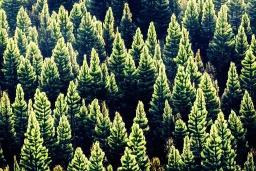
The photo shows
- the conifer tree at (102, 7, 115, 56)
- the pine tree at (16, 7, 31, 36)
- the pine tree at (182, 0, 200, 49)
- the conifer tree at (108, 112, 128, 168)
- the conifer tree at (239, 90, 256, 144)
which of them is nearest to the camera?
the conifer tree at (108, 112, 128, 168)

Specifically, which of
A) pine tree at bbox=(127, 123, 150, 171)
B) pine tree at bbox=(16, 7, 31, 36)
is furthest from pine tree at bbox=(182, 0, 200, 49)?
pine tree at bbox=(127, 123, 150, 171)

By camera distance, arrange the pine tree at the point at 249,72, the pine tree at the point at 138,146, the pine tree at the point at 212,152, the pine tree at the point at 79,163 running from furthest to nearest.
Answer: the pine tree at the point at 249,72
the pine tree at the point at 138,146
the pine tree at the point at 212,152
the pine tree at the point at 79,163

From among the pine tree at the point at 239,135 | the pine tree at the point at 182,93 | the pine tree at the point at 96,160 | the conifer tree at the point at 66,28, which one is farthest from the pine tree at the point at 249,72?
the conifer tree at the point at 66,28

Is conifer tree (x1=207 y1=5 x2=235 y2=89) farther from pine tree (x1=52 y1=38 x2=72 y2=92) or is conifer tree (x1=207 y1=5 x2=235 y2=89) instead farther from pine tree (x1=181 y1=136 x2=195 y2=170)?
pine tree (x1=52 y1=38 x2=72 y2=92)

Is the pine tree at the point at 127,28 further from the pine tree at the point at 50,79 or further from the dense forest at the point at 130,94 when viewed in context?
the pine tree at the point at 50,79

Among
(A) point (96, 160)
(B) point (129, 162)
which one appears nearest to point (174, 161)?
(B) point (129, 162)
